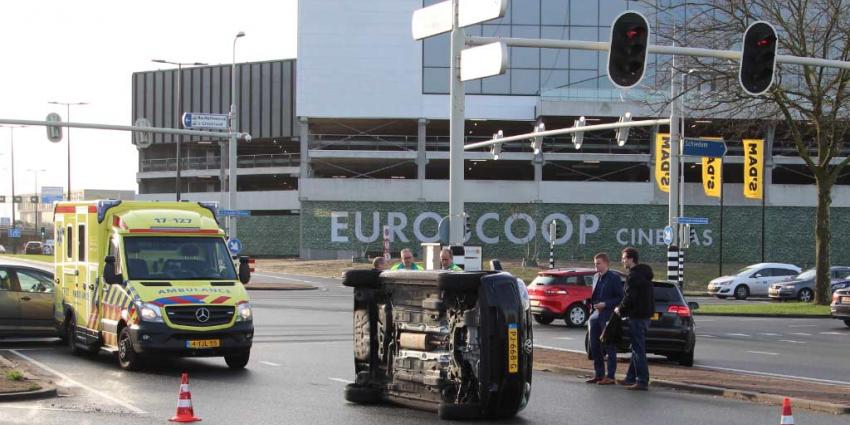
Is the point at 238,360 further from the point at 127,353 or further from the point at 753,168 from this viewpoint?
the point at 753,168

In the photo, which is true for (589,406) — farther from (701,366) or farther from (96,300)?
(96,300)

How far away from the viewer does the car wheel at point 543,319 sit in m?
28.6

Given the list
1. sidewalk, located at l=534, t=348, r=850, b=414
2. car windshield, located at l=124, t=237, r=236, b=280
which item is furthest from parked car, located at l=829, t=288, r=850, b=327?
car windshield, located at l=124, t=237, r=236, b=280

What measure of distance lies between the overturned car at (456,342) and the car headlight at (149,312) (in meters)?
4.59

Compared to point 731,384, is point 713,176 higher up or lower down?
higher up

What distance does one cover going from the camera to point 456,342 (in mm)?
12133

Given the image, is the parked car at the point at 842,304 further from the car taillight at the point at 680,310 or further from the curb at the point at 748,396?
the curb at the point at 748,396

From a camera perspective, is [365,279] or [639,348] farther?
[639,348]

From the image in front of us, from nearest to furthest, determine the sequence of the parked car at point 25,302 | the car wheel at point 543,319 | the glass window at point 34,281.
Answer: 1. the parked car at point 25,302
2. the glass window at point 34,281
3. the car wheel at point 543,319

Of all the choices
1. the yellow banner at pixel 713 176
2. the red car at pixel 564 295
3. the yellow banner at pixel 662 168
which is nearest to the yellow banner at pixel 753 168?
the yellow banner at pixel 713 176

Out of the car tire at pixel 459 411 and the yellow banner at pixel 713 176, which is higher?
the yellow banner at pixel 713 176

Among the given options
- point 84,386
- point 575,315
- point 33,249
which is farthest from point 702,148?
point 33,249

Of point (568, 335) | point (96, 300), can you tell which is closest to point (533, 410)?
point (96, 300)

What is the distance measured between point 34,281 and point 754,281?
113ft
